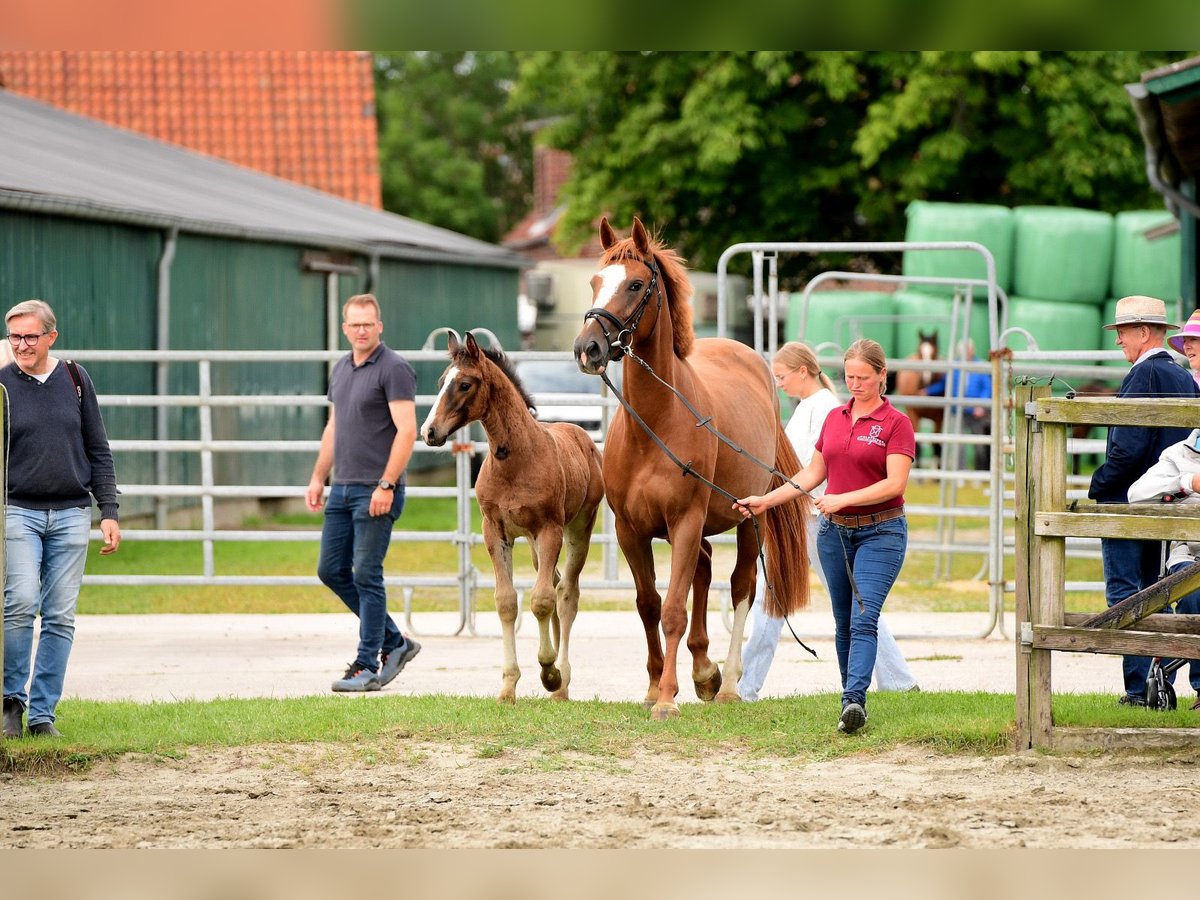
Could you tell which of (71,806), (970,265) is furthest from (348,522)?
(970,265)

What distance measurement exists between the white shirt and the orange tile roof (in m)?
22.3

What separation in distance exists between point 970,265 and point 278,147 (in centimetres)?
1381

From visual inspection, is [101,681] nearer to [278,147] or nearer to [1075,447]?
[1075,447]

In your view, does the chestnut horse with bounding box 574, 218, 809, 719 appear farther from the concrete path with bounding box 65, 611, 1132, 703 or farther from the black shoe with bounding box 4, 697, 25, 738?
the black shoe with bounding box 4, 697, 25, 738

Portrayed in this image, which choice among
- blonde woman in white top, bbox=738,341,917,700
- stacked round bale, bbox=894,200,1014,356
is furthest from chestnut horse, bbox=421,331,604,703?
stacked round bale, bbox=894,200,1014,356

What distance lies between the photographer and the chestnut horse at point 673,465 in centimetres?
A: 719

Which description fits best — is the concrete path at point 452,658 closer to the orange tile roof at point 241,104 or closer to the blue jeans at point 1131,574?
A: the blue jeans at point 1131,574

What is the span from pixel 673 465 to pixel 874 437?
0.99 metres

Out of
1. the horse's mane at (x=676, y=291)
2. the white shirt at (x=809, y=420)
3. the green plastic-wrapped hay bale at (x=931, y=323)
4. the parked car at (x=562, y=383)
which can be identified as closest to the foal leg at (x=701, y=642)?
the white shirt at (x=809, y=420)

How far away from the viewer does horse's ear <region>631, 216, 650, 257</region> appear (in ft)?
23.8

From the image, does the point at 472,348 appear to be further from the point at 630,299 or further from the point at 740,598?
the point at 740,598

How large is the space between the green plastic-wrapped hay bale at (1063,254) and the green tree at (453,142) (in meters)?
29.8

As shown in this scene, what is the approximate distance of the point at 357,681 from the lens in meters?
8.57
